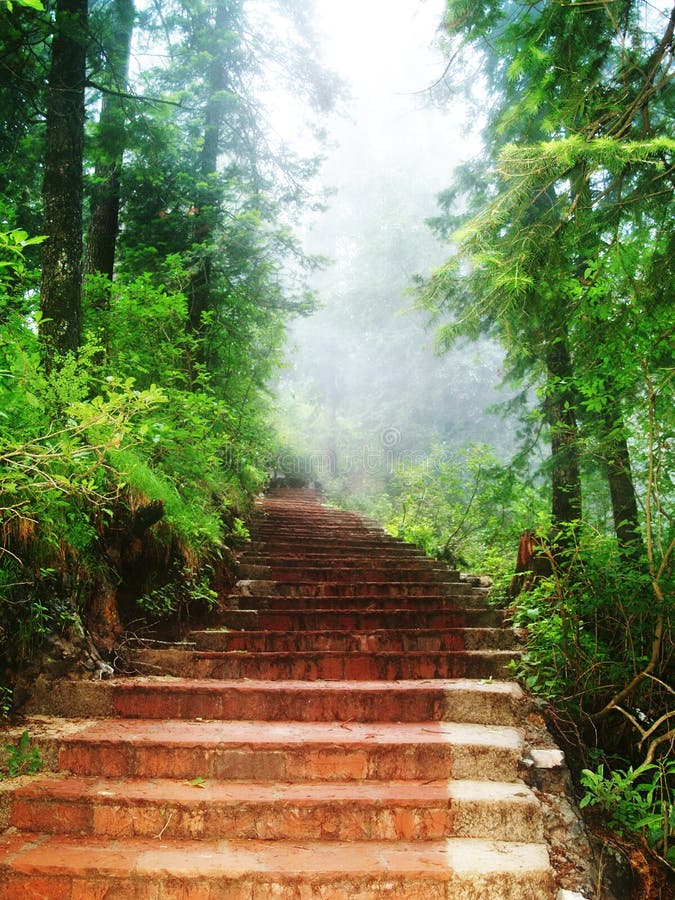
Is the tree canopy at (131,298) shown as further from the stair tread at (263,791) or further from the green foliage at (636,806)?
the green foliage at (636,806)

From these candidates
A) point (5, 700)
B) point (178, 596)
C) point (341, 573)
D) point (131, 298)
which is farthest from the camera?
point (341, 573)

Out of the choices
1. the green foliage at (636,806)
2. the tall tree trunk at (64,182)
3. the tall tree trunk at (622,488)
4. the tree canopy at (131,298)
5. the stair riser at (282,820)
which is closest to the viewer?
the green foliage at (636,806)

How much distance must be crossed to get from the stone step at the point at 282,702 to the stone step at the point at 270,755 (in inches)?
11.0

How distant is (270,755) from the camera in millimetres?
3188

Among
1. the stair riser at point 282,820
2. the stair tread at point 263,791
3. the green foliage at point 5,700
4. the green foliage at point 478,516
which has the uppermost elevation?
the green foliage at point 478,516

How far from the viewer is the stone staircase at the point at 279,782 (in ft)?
8.22

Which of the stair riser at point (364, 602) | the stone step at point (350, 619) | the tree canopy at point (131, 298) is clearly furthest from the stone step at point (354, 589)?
the stone step at point (350, 619)

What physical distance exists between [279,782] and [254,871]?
63 cm

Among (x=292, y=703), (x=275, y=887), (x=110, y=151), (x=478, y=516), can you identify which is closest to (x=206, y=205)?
(x=110, y=151)

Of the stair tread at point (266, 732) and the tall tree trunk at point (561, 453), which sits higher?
the tall tree trunk at point (561, 453)

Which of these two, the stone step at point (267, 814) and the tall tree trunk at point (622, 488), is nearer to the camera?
the stone step at point (267, 814)

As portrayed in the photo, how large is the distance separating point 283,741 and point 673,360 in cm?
377

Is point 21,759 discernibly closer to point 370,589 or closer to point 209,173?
point 370,589

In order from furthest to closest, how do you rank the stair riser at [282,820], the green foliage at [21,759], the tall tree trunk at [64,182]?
the tall tree trunk at [64,182] → the green foliage at [21,759] → the stair riser at [282,820]
